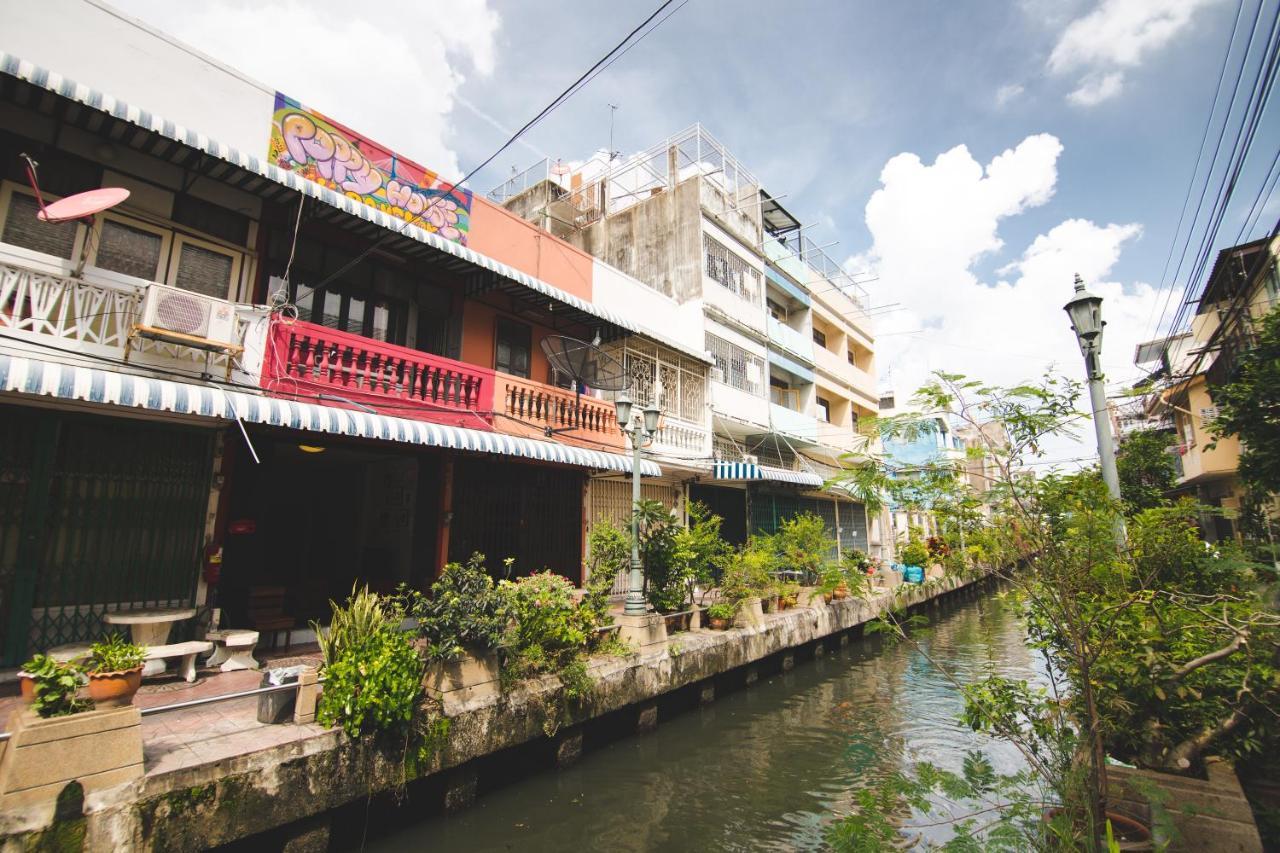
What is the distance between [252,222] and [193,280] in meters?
1.20

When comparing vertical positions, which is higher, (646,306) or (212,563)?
(646,306)

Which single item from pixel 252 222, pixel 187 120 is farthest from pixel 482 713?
pixel 187 120

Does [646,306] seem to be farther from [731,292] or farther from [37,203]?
[37,203]

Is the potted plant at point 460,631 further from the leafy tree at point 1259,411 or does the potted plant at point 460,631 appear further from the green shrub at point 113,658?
the leafy tree at point 1259,411

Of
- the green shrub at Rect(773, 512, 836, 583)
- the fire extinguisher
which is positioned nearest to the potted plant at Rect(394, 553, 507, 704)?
the fire extinguisher

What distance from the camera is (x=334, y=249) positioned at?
9.45m

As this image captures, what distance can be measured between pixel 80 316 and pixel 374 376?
10.7 ft

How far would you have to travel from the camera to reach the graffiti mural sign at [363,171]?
29.4ft

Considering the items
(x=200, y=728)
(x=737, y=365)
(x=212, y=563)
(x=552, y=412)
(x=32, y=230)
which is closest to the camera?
(x=200, y=728)

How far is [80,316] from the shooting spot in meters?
6.44

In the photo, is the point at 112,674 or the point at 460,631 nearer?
the point at 112,674

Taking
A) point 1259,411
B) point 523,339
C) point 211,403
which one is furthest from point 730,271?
point 211,403

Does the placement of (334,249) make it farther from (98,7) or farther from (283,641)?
(283,641)

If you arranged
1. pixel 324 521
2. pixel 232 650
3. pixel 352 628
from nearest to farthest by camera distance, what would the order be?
pixel 352 628 → pixel 232 650 → pixel 324 521
